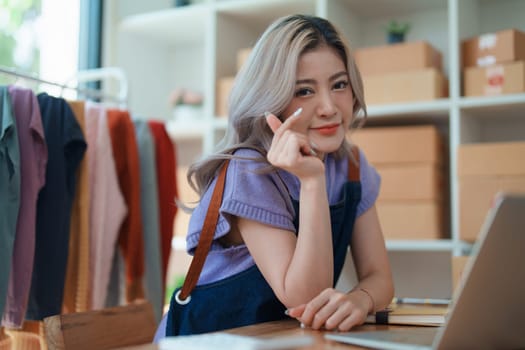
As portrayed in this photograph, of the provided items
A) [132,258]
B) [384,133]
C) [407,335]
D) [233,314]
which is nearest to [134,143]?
[132,258]

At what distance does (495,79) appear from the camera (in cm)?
216

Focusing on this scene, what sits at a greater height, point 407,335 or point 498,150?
point 498,150

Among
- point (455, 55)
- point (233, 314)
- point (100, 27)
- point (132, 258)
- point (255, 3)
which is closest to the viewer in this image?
point (233, 314)

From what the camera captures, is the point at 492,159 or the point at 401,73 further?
the point at 401,73

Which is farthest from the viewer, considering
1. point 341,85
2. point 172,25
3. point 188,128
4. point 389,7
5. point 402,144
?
point 172,25

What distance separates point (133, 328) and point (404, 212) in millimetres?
1191

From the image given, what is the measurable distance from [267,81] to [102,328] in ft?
1.81

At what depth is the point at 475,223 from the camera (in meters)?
2.10

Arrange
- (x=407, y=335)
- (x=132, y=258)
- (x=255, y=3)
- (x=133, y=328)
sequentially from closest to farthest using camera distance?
(x=407, y=335), (x=133, y=328), (x=132, y=258), (x=255, y=3)

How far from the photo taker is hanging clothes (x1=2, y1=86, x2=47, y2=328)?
5.28ft

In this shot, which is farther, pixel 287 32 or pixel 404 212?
pixel 404 212

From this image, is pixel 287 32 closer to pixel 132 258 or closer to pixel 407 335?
pixel 407 335

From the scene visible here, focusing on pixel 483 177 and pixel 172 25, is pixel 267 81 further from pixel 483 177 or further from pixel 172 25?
pixel 172 25

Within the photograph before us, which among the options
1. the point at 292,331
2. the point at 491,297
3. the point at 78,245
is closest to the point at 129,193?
the point at 78,245
